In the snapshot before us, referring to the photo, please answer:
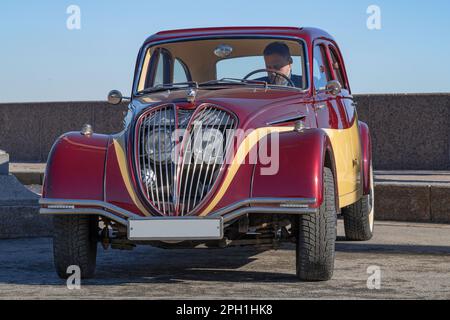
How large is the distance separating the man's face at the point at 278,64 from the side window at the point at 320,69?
9.7 inches

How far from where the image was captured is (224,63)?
8.90m

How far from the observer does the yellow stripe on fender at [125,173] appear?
22.8ft

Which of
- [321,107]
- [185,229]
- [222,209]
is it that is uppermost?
[321,107]

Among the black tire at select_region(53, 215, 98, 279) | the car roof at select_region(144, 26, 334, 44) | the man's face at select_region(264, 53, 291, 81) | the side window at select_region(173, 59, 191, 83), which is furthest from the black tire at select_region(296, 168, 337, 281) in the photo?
the side window at select_region(173, 59, 191, 83)

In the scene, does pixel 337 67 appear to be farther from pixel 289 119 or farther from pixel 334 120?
pixel 289 119

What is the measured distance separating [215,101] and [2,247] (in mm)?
3087

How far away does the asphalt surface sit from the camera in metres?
6.51

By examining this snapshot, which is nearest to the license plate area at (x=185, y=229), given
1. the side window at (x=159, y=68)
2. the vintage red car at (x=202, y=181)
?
the vintage red car at (x=202, y=181)

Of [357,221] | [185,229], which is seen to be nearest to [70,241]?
[185,229]

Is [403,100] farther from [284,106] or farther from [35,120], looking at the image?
[284,106]

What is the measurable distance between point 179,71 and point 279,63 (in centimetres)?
101

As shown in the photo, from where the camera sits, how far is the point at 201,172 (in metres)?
6.96

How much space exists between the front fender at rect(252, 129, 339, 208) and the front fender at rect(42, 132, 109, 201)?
110 cm
